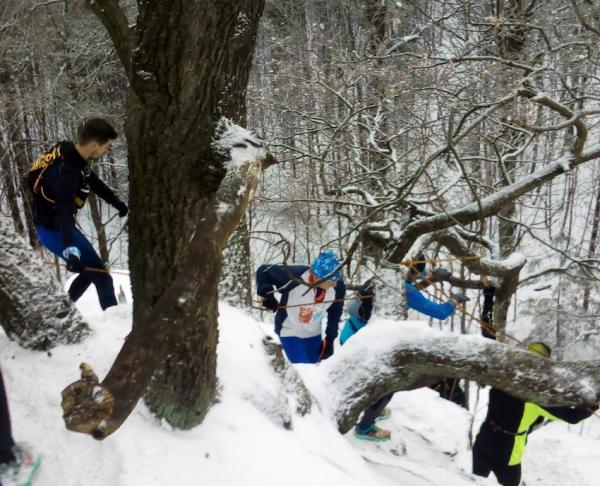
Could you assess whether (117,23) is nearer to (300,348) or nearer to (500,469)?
(300,348)

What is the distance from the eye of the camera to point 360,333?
347 cm

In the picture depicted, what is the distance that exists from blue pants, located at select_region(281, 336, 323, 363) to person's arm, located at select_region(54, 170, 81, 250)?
2.11 meters

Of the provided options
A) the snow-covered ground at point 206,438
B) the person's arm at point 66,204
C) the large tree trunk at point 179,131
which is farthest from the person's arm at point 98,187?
the large tree trunk at point 179,131

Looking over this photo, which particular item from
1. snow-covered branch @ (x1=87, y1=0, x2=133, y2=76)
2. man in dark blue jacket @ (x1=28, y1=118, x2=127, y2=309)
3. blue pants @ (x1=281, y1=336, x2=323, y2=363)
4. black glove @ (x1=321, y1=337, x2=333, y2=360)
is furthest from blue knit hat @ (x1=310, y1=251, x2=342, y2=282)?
snow-covered branch @ (x1=87, y1=0, x2=133, y2=76)

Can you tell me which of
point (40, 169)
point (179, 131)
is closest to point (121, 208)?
point (40, 169)

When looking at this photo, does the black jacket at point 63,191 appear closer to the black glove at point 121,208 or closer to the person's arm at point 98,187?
the person's arm at point 98,187

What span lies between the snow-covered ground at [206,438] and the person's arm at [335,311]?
47.1 inches

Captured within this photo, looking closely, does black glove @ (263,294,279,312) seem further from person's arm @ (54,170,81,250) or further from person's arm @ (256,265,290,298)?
person's arm @ (54,170,81,250)

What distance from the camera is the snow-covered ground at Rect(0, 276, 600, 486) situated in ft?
6.46

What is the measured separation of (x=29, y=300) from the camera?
230 centimetres

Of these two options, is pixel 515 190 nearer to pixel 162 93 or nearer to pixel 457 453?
pixel 457 453

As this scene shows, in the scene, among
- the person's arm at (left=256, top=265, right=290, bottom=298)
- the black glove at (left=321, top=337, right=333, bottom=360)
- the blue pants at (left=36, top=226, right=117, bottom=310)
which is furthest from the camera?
the black glove at (left=321, top=337, right=333, bottom=360)

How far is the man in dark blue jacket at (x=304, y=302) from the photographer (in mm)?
4176

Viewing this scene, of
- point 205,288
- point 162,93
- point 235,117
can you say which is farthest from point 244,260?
point 205,288
